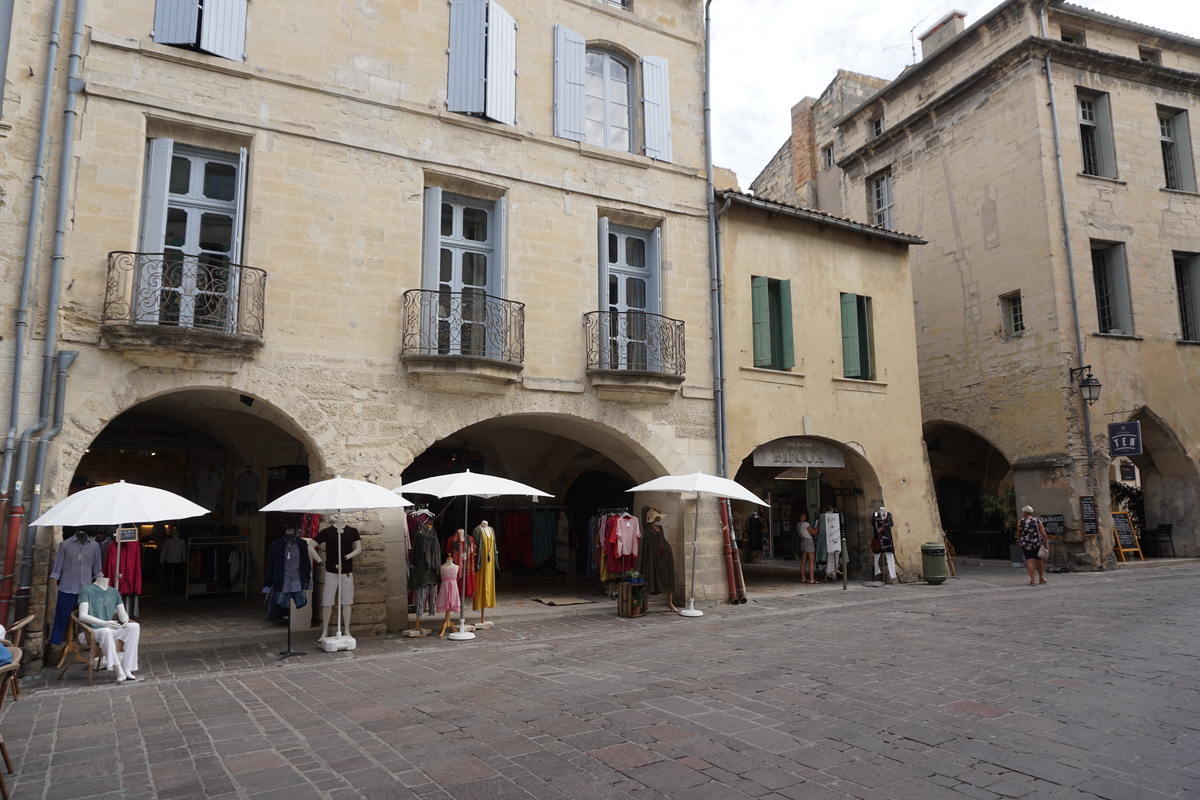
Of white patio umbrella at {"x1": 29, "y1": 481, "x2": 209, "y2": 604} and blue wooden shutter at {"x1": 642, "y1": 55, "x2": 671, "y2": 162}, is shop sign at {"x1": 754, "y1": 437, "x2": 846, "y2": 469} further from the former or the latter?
white patio umbrella at {"x1": 29, "y1": 481, "x2": 209, "y2": 604}

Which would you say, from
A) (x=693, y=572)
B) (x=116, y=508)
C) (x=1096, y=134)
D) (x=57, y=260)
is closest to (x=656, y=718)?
(x=116, y=508)

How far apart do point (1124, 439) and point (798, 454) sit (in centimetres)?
796

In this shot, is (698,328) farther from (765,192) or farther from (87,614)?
(765,192)

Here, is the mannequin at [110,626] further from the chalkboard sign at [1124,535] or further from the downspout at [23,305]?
the chalkboard sign at [1124,535]

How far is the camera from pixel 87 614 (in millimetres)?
7965

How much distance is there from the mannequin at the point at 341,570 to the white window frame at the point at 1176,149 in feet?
71.2

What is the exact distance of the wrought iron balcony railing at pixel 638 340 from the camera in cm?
1229

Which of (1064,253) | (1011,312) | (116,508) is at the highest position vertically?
(1064,253)

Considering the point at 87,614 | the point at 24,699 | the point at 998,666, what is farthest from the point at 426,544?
the point at 998,666

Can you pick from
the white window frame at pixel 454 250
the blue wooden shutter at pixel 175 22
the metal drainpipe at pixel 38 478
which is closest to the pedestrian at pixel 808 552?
the white window frame at pixel 454 250

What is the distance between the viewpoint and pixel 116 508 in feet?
25.2

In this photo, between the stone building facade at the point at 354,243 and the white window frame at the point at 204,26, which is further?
the white window frame at the point at 204,26

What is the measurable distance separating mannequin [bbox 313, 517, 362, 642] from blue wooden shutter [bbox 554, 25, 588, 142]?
22.9 ft

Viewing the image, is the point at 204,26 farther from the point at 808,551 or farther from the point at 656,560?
the point at 808,551
